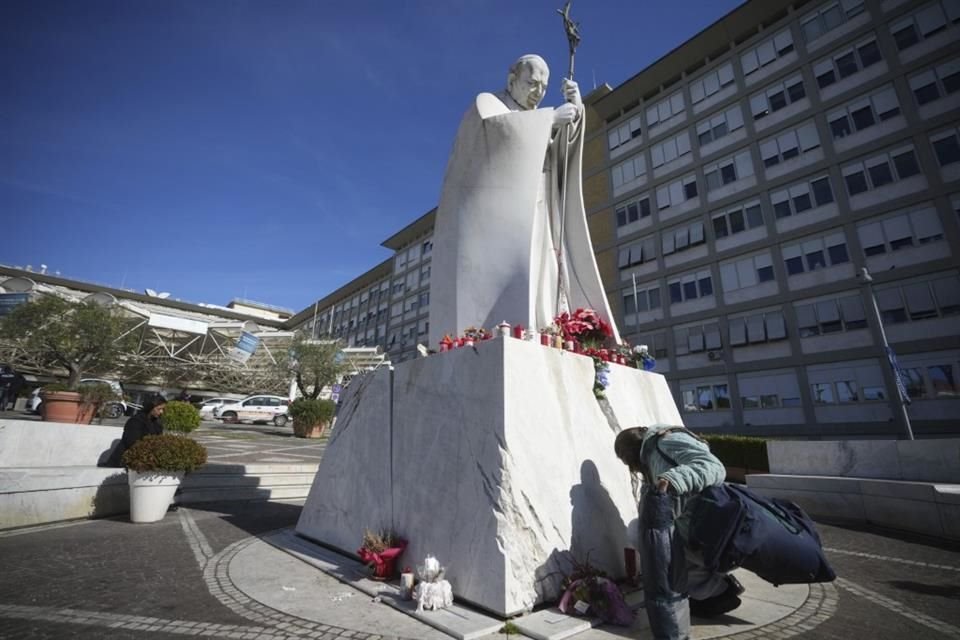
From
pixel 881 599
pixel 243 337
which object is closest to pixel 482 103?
pixel 881 599

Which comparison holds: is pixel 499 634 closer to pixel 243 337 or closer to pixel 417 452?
pixel 417 452

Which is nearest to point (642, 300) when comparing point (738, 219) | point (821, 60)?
point (738, 219)

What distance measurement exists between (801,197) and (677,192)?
7.22 m

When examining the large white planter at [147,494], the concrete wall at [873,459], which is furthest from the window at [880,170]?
the large white planter at [147,494]

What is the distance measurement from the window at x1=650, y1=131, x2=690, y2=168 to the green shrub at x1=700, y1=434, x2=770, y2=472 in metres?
23.4

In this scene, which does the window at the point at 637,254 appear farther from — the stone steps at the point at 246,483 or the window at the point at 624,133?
the stone steps at the point at 246,483

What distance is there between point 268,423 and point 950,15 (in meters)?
43.3

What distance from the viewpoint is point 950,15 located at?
21297 mm

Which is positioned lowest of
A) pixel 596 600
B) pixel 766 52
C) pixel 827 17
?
pixel 596 600

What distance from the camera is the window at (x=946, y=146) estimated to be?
20625 mm

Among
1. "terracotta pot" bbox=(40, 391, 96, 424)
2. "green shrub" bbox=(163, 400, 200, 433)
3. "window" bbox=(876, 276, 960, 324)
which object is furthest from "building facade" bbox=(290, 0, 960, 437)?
"terracotta pot" bbox=(40, 391, 96, 424)

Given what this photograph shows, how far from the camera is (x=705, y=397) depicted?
2711 centimetres

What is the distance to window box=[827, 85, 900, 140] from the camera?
22781mm

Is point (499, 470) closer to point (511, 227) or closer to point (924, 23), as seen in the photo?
point (511, 227)
